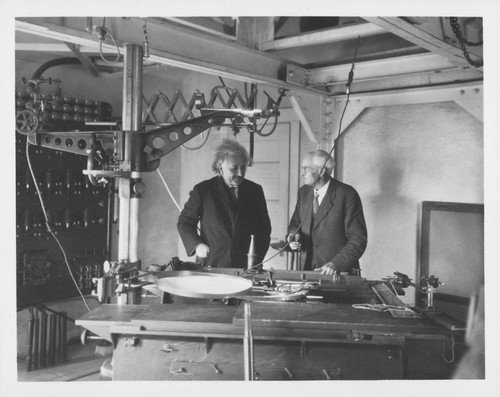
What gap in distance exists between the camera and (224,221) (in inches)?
131

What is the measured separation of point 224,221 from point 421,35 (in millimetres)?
1654

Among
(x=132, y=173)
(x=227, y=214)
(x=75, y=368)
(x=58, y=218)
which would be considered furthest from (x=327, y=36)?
(x=75, y=368)

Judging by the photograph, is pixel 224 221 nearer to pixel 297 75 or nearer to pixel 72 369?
pixel 297 75

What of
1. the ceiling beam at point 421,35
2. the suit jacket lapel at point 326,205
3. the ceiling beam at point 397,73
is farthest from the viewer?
the ceiling beam at point 397,73

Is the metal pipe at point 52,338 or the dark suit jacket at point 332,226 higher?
the dark suit jacket at point 332,226

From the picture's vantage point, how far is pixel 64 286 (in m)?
4.52

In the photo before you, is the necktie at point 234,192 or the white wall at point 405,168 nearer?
the necktie at point 234,192

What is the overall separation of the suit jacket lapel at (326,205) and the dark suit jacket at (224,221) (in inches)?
14.8

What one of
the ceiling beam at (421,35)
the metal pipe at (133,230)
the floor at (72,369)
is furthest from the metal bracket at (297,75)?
the floor at (72,369)

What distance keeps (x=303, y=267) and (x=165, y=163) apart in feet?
7.66

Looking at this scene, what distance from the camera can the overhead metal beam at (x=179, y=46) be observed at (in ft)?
7.43

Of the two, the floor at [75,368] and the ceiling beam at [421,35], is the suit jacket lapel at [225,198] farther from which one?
the ceiling beam at [421,35]

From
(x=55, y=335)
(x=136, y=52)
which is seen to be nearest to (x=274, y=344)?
(x=136, y=52)

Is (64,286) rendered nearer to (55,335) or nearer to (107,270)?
(55,335)
